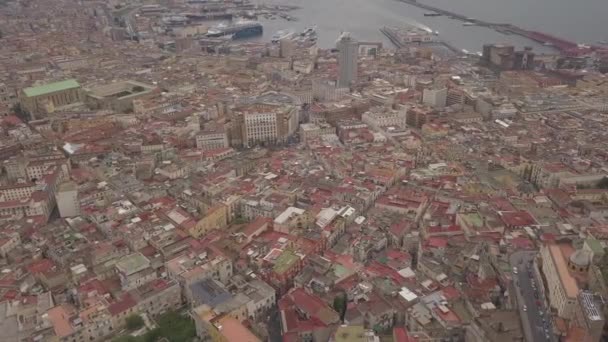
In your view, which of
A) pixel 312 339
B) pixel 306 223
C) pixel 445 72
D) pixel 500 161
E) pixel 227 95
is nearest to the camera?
pixel 312 339

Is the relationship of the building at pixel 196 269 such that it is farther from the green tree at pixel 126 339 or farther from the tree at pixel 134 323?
the green tree at pixel 126 339

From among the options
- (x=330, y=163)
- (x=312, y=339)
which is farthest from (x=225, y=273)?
(x=330, y=163)

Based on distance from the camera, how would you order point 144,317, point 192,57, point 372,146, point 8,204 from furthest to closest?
point 192,57 → point 372,146 → point 8,204 → point 144,317

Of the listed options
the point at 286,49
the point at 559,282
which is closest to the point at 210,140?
the point at 559,282

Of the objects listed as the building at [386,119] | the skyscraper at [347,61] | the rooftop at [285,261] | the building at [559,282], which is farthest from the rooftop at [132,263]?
the skyscraper at [347,61]

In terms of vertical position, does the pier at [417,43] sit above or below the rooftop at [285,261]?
below

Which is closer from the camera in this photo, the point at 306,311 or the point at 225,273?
the point at 306,311

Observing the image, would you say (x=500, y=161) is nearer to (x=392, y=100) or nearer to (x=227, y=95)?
(x=392, y=100)
